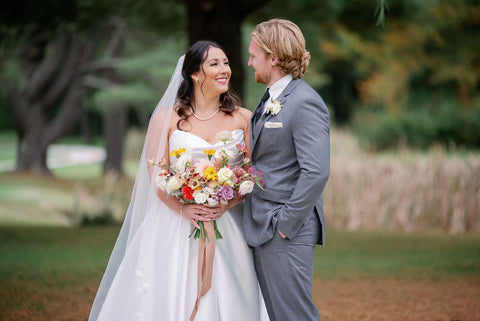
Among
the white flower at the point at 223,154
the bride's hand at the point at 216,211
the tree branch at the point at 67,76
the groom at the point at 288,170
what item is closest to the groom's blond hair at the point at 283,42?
the groom at the point at 288,170

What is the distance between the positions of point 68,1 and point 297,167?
7566 millimetres

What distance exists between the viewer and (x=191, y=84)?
13.4 ft

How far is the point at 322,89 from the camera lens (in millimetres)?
34812

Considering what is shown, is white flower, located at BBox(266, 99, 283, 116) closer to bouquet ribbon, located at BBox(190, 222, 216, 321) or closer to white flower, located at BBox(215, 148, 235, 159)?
white flower, located at BBox(215, 148, 235, 159)

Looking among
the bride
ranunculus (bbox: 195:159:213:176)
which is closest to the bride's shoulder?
the bride

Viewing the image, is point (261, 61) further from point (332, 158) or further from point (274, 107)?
point (332, 158)

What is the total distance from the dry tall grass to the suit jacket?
7.36m

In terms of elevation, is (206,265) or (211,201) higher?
(211,201)

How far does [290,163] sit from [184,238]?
0.93 meters

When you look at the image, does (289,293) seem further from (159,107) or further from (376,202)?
(376,202)

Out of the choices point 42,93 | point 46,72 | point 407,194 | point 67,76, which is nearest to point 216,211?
point 407,194

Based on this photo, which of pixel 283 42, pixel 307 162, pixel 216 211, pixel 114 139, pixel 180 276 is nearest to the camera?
pixel 307 162

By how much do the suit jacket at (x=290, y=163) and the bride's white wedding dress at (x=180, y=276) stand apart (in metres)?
0.26

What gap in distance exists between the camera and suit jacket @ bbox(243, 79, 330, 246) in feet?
10.7
